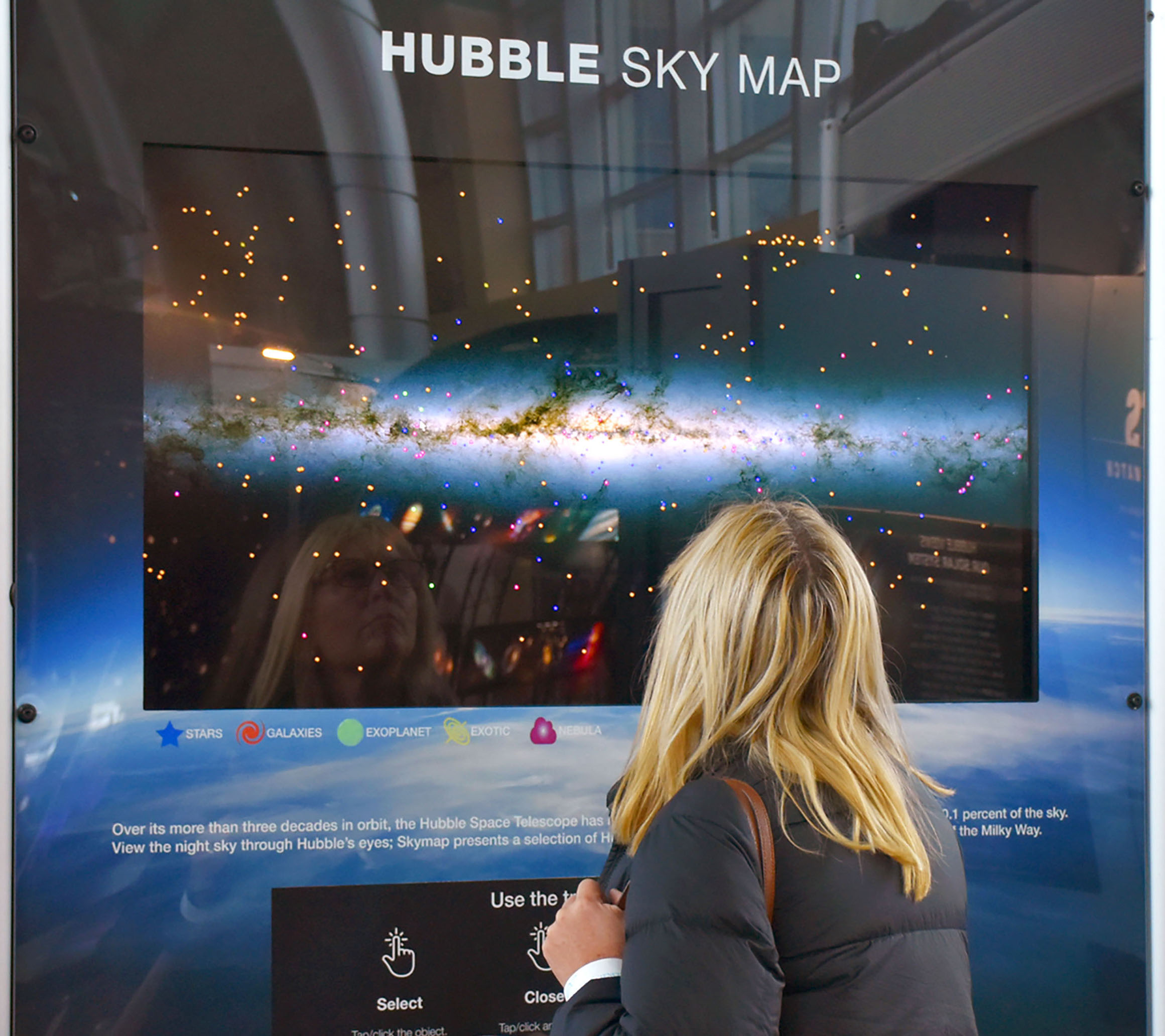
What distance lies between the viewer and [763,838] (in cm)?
104

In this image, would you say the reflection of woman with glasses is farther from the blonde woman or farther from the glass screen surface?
the blonde woman

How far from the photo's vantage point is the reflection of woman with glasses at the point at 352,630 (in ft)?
5.59

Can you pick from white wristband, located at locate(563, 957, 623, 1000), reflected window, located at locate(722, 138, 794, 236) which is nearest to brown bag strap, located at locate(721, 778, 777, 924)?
white wristband, located at locate(563, 957, 623, 1000)

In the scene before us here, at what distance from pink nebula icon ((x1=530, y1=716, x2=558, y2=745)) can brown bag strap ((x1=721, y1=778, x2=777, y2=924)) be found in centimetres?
74

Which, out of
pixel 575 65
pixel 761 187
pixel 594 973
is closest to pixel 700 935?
pixel 594 973

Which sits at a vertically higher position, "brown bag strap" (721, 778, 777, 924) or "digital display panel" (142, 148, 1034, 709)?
"digital display panel" (142, 148, 1034, 709)

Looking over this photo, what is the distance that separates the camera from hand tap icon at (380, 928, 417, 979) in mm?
1708

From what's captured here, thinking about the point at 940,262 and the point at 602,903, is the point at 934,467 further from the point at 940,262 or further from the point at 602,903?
the point at 602,903

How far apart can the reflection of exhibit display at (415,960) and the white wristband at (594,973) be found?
0.60m

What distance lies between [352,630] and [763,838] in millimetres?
925

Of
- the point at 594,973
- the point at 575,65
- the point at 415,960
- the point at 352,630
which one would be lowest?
the point at 415,960

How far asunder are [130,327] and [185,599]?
0.49 meters

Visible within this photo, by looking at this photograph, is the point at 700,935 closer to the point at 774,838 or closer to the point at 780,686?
the point at 774,838

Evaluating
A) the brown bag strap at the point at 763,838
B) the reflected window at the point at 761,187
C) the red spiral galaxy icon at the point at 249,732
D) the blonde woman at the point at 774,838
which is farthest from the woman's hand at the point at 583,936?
the reflected window at the point at 761,187
